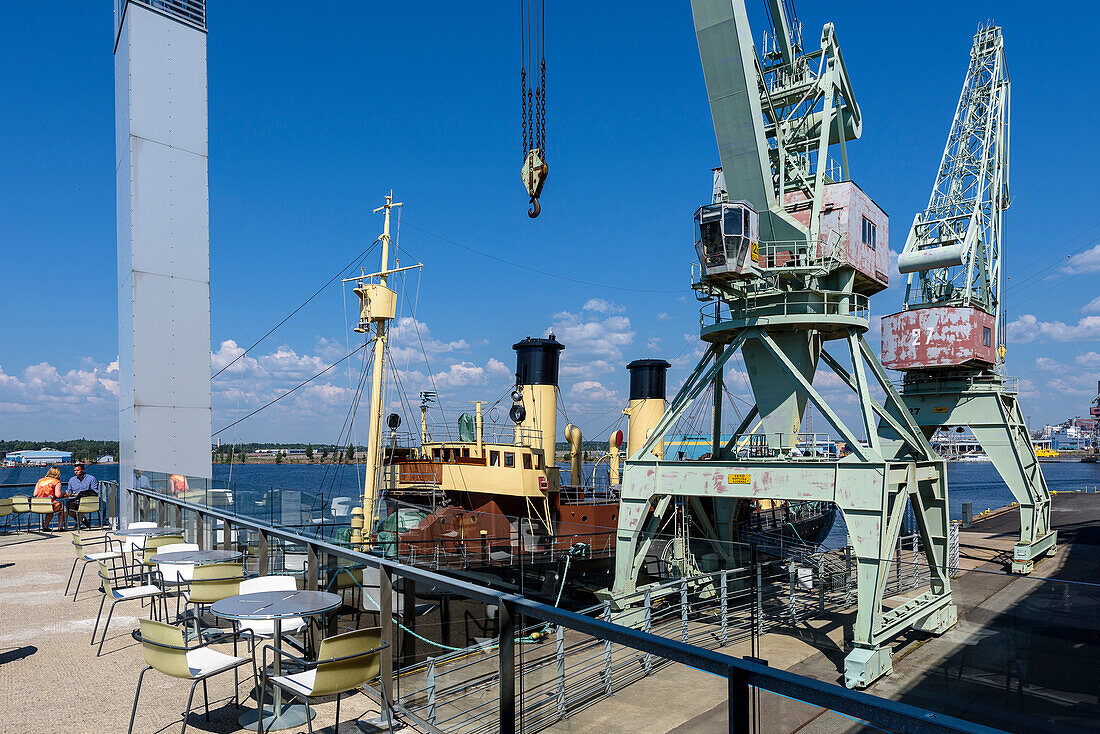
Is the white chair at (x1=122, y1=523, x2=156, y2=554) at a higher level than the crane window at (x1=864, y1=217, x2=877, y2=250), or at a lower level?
lower

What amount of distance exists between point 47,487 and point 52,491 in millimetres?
158

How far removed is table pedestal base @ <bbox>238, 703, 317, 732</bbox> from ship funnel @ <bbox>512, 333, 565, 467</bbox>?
1999 centimetres

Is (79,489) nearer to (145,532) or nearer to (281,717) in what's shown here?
(145,532)

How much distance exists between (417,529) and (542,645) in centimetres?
1006

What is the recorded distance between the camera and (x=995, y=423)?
24.2 meters

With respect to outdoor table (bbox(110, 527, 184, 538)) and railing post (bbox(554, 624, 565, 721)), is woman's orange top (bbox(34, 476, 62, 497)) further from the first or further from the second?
railing post (bbox(554, 624, 565, 721))

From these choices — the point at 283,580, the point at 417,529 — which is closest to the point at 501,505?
the point at 417,529

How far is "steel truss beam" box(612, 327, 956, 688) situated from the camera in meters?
11.7

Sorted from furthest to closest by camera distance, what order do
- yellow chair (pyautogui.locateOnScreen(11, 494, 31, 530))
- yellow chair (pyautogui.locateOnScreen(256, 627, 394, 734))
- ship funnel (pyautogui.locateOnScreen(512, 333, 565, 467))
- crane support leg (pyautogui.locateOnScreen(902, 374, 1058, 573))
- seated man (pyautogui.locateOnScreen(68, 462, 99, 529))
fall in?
ship funnel (pyautogui.locateOnScreen(512, 333, 565, 467))
crane support leg (pyautogui.locateOnScreen(902, 374, 1058, 573))
seated man (pyautogui.locateOnScreen(68, 462, 99, 529))
yellow chair (pyautogui.locateOnScreen(11, 494, 31, 530))
yellow chair (pyautogui.locateOnScreen(256, 627, 394, 734))

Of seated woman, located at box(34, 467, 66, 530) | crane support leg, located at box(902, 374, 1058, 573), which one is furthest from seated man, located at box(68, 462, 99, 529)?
crane support leg, located at box(902, 374, 1058, 573)

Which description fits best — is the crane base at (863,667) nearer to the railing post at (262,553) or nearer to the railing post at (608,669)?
the railing post at (608,669)

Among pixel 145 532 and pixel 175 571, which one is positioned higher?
pixel 145 532

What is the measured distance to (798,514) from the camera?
3148cm

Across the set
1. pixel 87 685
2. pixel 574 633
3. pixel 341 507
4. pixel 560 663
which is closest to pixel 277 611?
pixel 560 663
